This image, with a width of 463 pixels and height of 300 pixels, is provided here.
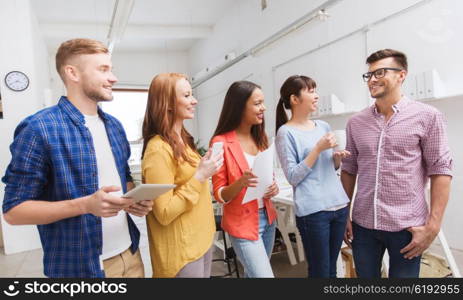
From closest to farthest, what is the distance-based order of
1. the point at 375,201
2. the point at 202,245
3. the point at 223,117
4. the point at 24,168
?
the point at 24,168 → the point at 202,245 → the point at 375,201 → the point at 223,117

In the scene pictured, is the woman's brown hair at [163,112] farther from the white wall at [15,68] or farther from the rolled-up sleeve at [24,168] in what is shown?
the white wall at [15,68]

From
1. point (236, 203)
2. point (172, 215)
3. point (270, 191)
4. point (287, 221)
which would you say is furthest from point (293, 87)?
point (287, 221)

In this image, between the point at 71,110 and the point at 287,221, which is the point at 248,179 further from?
the point at 287,221

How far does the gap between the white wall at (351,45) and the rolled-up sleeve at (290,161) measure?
6.69ft

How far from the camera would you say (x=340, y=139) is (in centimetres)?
142

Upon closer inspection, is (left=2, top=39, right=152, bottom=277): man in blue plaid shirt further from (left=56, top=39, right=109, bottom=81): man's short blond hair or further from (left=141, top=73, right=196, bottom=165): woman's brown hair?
(left=141, top=73, right=196, bottom=165): woman's brown hair

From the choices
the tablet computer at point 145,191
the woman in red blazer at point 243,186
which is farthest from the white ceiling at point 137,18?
the tablet computer at point 145,191

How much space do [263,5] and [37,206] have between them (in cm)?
511

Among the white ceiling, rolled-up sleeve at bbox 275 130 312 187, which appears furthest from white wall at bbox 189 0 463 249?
rolled-up sleeve at bbox 275 130 312 187

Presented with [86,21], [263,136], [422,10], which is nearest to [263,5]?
[422,10]

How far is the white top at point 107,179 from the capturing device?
41.4 inches

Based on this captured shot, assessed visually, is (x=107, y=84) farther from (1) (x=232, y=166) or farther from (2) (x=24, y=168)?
(1) (x=232, y=166)

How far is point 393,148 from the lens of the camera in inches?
49.4

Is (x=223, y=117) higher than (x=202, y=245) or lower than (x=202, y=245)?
higher
